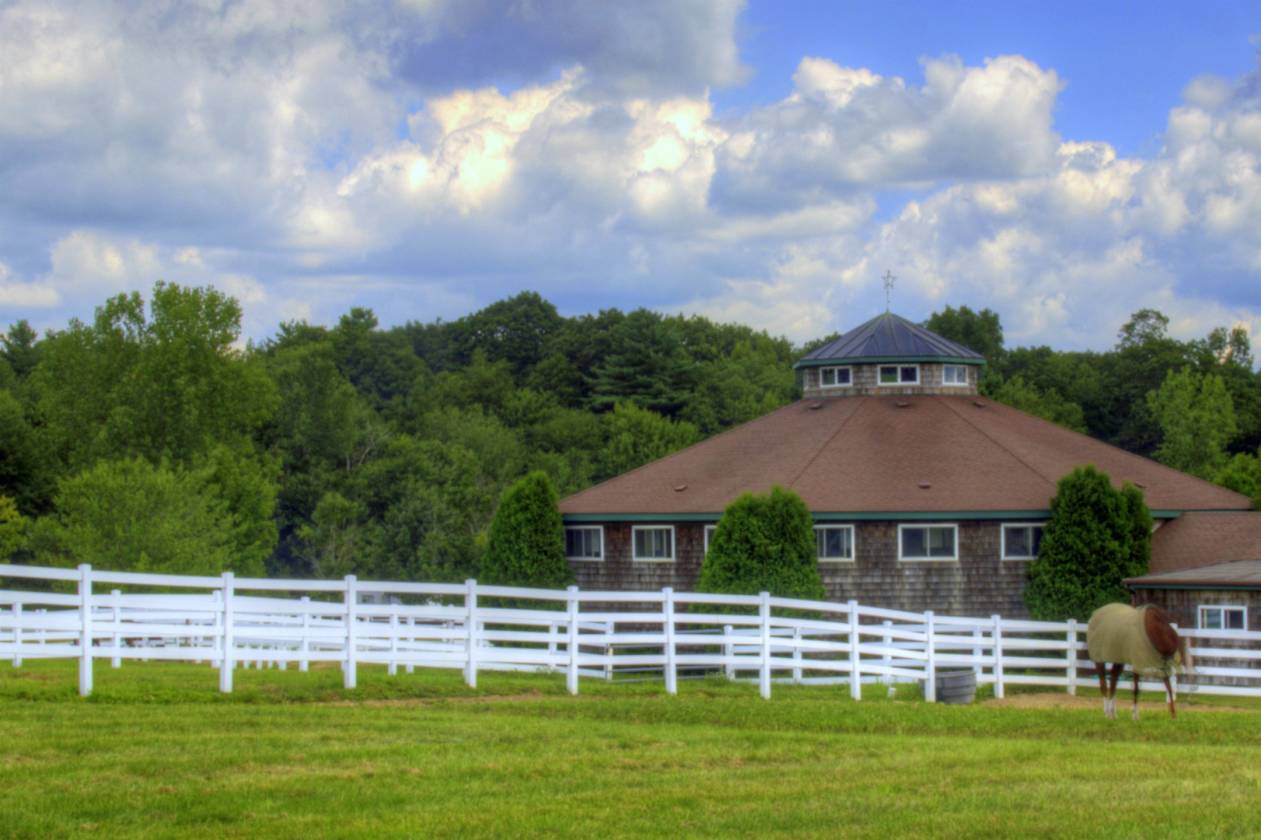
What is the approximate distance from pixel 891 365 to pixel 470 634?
87.8 feet

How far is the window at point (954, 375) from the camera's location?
43.8m

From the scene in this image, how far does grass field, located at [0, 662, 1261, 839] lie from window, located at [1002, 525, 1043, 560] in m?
17.5

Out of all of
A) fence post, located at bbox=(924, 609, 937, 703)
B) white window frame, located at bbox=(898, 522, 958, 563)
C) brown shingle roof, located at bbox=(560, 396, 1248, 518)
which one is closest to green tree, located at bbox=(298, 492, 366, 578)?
brown shingle roof, located at bbox=(560, 396, 1248, 518)

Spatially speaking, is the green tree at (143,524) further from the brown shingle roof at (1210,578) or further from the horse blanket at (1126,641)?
the horse blanket at (1126,641)

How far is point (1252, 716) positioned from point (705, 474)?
21.2 meters

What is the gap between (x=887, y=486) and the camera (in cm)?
3659

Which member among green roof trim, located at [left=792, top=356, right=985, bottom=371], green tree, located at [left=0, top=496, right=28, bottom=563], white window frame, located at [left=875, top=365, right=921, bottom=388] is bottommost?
green tree, located at [left=0, top=496, right=28, bottom=563]

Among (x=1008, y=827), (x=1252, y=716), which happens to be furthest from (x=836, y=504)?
(x=1008, y=827)

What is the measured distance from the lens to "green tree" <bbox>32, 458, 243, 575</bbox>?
49.7 m

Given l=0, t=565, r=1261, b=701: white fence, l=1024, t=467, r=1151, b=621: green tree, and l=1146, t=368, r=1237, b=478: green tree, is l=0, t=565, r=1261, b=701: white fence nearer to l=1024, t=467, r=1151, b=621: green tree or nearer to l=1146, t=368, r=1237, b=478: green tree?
l=1024, t=467, r=1151, b=621: green tree

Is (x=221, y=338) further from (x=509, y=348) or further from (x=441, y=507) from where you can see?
(x=509, y=348)

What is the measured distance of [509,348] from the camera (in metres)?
104

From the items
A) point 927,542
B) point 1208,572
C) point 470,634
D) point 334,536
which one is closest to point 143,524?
point 334,536

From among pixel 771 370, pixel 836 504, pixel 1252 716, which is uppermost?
pixel 771 370
